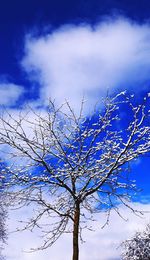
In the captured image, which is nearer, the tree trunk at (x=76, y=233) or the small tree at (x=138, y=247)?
the tree trunk at (x=76, y=233)

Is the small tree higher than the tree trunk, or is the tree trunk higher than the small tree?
the small tree

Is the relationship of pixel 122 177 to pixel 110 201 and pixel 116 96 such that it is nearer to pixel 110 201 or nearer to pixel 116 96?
pixel 110 201

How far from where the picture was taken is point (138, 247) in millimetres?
23391

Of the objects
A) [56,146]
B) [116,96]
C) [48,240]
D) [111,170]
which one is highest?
[116,96]

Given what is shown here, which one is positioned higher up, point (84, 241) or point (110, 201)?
point (110, 201)

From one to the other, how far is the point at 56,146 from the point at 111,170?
5.54 ft

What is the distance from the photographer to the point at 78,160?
1078 cm

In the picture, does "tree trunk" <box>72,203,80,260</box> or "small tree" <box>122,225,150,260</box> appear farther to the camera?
"small tree" <box>122,225,150,260</box>

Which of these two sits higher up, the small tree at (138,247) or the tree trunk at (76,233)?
the small tree at (138,247)

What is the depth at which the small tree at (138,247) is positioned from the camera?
75.1 feet

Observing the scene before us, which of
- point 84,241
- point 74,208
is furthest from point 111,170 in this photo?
point 84,241

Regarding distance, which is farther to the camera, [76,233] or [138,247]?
[138,247]

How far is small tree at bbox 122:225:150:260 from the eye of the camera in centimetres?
2290

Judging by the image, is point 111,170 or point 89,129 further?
point 89,129
